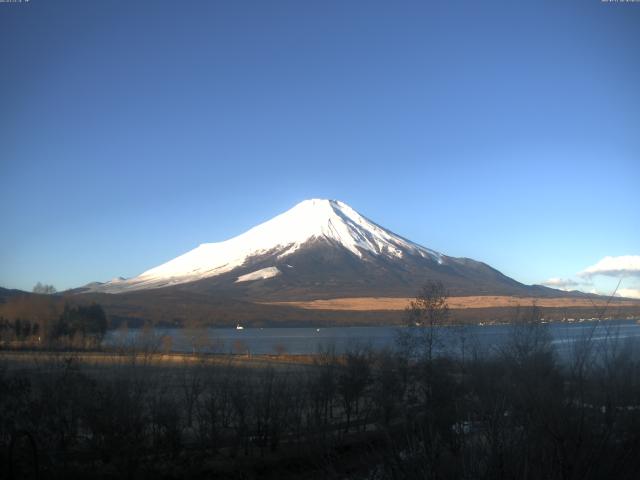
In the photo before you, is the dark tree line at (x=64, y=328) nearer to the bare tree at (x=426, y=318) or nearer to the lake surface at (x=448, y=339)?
the lake surface at (x=448, y=339)

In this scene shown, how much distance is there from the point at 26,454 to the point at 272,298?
5518 inches

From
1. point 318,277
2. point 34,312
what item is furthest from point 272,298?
point 34,312

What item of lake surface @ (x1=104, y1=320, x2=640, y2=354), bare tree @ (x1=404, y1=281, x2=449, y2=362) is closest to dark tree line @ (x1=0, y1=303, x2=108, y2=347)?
lake surface @ (x1=104, y1=320, x2=640, y2=354)

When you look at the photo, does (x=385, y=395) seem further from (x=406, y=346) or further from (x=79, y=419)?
(x=79, y=419)

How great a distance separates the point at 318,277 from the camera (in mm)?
174000

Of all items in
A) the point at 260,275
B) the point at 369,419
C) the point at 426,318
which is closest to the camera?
the point at 369,419

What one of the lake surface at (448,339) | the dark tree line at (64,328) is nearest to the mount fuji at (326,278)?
the lake surface at (448,339)

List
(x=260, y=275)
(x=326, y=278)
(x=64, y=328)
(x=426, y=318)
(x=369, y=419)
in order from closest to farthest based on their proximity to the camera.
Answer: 1. (x=369, y=419)
2. (x=426, y=318)
3. (x=64, y=328)
4. (x=326, y=278)
5. (x=260, y=275)

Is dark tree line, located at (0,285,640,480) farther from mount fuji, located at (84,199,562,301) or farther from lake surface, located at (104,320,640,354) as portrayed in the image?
mount fuji, located at (84,199,562,301)

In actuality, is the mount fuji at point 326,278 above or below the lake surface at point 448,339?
above

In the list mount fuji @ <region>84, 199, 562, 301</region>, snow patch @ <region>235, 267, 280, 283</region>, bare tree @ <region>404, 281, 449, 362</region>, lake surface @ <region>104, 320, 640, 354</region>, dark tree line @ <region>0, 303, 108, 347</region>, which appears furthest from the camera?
snow patch @ <region>235, 267, 280, 283</region>

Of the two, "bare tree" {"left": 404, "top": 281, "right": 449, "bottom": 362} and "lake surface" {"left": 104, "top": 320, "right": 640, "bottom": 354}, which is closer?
"lake surface" {"left": 104, "top": 320, "right": 640, "bottom": 354}

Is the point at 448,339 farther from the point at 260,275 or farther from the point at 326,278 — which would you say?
the point at 260,275

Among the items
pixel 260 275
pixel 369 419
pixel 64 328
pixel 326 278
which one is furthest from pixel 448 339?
pixel 260 275
